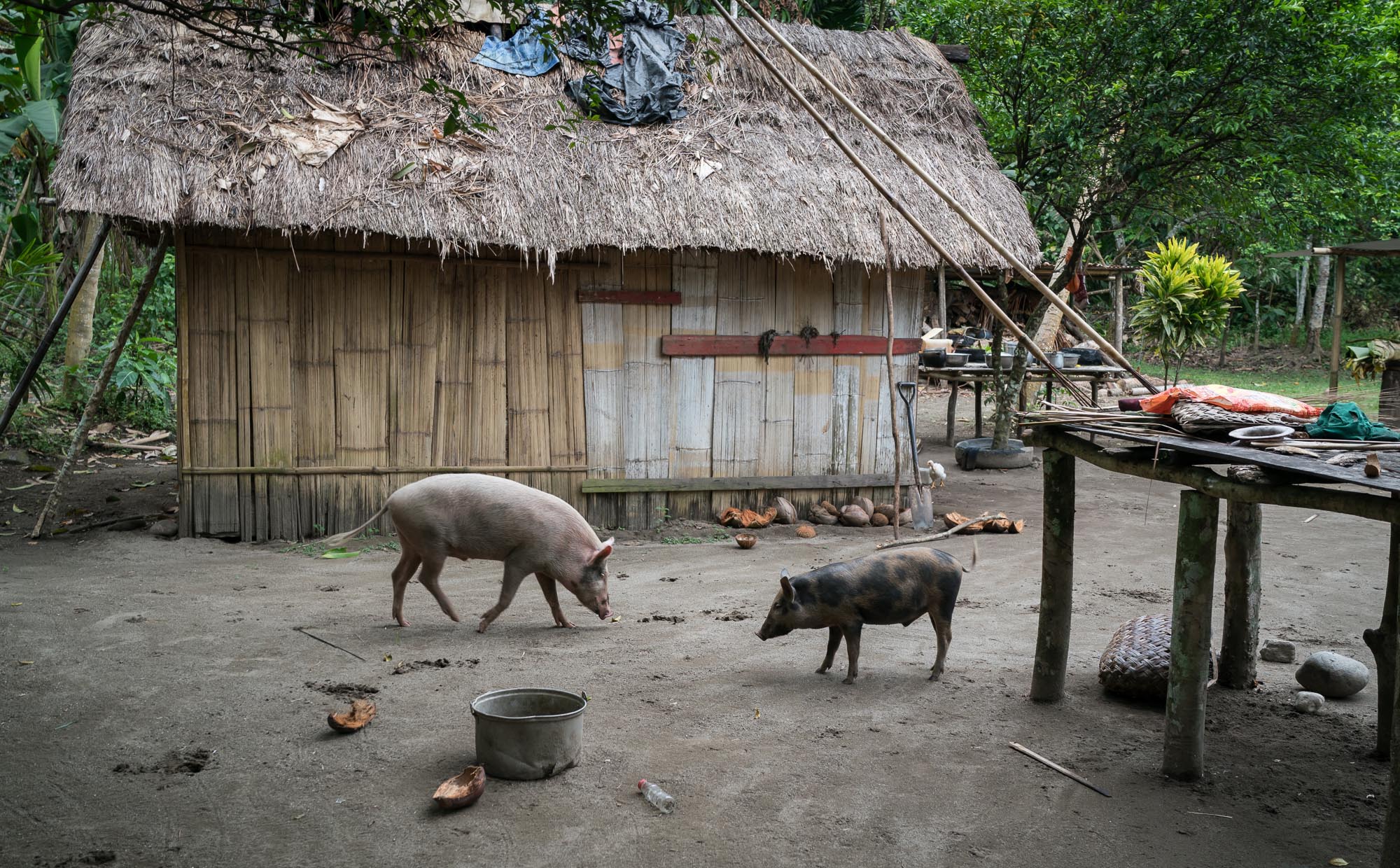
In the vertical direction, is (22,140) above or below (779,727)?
above

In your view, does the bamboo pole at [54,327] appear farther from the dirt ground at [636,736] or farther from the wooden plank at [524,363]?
the wooden plank at [524,363]

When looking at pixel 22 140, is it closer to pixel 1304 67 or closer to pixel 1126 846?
pixel 1126 846

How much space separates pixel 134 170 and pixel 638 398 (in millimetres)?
4444

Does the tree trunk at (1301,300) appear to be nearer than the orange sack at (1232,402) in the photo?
No

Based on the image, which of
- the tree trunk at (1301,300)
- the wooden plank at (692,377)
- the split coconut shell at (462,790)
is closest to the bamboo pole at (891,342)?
the wooden plank at (692,377)

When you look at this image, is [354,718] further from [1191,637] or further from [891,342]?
[891,342]

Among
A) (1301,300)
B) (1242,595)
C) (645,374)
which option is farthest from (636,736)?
(1301,300)

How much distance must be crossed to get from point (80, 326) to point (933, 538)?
36.3 feet

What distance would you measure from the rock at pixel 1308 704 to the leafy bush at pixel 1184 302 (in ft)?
19.9

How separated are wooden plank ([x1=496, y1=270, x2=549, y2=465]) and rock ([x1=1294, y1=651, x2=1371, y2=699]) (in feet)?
20.4

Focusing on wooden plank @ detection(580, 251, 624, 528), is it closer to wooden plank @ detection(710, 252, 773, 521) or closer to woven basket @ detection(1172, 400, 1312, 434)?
wooden plank @ detection(710, 252, 773, 521)

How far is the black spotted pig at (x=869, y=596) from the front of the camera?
5.50 m

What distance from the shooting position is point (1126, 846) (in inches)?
152

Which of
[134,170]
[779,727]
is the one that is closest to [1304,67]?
[779,727]
